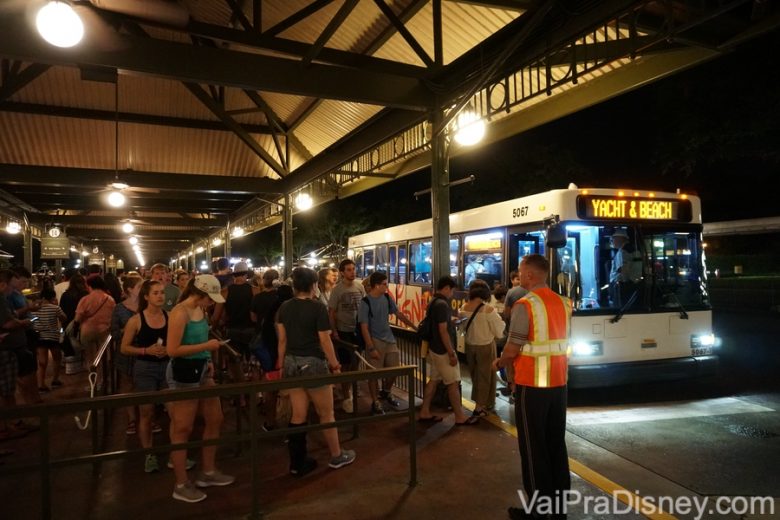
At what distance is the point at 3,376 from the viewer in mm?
5648

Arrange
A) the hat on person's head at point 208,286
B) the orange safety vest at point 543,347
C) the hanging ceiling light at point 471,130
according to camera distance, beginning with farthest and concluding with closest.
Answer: the hanging ceiling light at point 471,130, the hat on person's head at point 208,286, the orange safety vest at point 543,347

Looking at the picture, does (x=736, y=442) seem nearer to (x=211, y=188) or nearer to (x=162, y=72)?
(x=162, y=72)

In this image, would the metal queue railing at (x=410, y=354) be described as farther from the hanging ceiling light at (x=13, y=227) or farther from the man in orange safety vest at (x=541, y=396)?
the hanging ceiling light at (x=13, y=227)

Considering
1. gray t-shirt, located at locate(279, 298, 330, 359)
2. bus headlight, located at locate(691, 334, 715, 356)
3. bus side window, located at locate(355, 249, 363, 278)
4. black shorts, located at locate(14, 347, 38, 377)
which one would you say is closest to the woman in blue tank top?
gray t-shirt, located at locate(279, 298, 330, 359)

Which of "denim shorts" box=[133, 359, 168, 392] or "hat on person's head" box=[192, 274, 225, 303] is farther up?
"hat on person's head" box=[192, 274, 225, 303]

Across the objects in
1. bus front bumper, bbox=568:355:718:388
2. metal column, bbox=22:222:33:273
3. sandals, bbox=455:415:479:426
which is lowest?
sandals, bbox=455:415:479:426

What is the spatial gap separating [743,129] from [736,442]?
1195cm

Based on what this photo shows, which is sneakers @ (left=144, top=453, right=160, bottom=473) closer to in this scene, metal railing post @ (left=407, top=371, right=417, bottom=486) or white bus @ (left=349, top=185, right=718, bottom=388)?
metal railing post @ (left=407, top=371, right=417, bottom=486)

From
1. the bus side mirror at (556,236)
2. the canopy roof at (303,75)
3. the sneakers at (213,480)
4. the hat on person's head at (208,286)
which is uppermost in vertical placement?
the canopy roof at (303,75)

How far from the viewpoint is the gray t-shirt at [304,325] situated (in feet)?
15.6

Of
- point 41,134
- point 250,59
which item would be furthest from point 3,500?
point 41,134

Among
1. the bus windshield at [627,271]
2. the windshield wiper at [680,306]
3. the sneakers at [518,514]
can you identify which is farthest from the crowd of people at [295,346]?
the windshield wiper at [680,306]

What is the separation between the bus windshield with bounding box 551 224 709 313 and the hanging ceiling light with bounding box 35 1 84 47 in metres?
6.04

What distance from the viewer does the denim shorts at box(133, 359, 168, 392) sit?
479 centimetres
